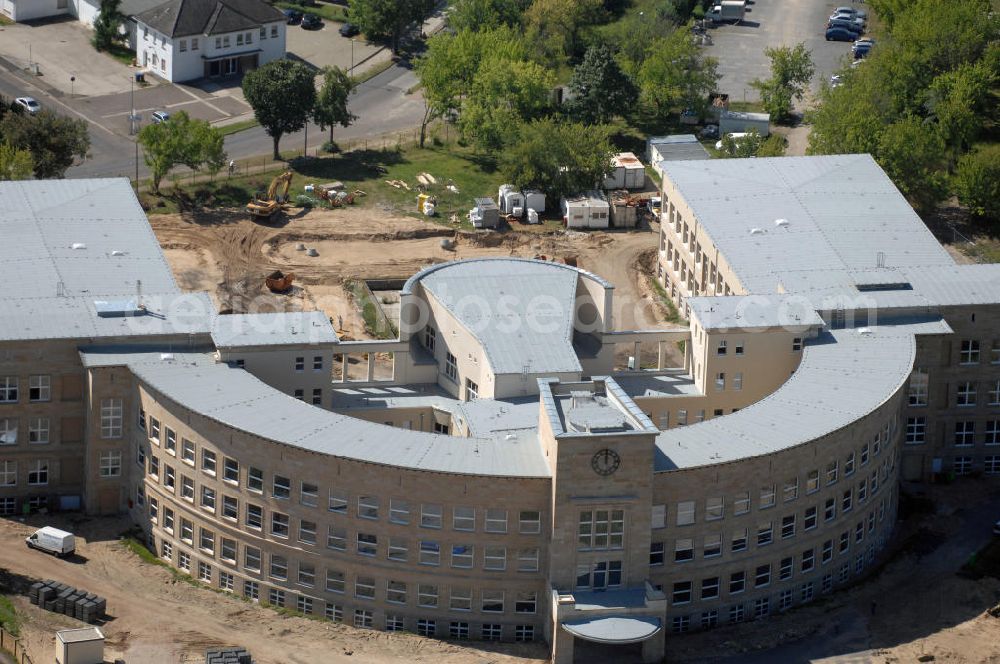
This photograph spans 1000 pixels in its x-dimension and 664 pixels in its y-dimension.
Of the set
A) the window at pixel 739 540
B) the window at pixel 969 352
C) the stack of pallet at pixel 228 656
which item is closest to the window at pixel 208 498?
the stack of pallet at pixel 228 656

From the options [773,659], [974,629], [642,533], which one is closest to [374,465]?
[642,533]

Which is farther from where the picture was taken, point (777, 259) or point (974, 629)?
point (777, 259)

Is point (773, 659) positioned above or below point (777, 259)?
below

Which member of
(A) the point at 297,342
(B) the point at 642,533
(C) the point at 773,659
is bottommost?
(C) the point at 773,659

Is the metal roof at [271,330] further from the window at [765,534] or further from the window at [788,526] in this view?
the window at [788,526]

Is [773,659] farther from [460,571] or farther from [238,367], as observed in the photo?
[238,367]

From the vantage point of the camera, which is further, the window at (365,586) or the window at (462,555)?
the window at (365,586)

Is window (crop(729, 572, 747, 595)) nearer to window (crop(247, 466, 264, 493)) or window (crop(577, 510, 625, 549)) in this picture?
window (crop(577, 510, 625, 549))

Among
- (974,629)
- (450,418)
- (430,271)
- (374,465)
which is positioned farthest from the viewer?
(430,271)
